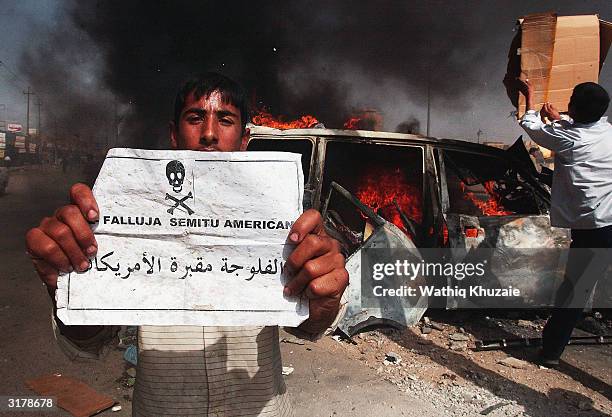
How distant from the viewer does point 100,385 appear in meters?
2.83

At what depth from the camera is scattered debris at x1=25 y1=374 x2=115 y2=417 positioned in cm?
254

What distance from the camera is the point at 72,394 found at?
2.69 meters

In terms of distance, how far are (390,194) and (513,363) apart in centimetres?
268

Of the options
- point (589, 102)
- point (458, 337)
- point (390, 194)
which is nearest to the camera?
point (589, 102)

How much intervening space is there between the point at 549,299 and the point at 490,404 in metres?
1.87

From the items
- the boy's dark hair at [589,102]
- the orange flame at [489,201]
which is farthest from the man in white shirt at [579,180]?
the orange flame at [489,201]

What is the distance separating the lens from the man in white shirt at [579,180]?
3.03m

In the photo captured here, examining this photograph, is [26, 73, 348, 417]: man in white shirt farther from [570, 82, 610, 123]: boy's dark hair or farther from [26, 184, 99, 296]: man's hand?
[570, 82, 610, 123]: boy's dark hair

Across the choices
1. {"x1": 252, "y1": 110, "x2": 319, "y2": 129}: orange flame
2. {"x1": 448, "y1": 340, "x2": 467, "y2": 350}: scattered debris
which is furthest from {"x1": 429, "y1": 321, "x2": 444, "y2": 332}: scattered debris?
{"x1": 252, "y1": 110, "x2": 319, "y2": 129}: orange flame

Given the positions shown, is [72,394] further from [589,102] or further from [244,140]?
[589,102]

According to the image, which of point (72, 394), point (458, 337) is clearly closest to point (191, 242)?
point (72, 394)

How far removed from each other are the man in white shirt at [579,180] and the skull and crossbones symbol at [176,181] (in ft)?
10.3

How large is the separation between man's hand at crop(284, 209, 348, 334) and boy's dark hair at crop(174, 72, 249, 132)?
0.57 m

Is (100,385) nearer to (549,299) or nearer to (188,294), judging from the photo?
(188,294)
